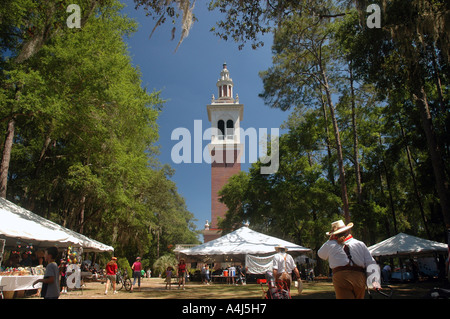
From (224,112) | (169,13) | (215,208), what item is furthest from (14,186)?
(224,112)

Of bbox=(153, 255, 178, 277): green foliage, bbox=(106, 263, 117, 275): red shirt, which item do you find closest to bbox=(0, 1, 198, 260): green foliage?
bbox=(106, 263, 117, 275): red shirt

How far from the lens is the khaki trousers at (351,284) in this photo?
12.7 ft

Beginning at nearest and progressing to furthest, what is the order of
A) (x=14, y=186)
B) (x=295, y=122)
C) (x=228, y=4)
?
(x=228, y=4)
(x=14, y=186)
(x=295, y=122)

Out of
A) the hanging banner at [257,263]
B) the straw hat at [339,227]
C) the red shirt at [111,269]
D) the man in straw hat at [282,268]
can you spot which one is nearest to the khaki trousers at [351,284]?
the straw hat at [339,227]

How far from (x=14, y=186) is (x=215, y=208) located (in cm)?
2839

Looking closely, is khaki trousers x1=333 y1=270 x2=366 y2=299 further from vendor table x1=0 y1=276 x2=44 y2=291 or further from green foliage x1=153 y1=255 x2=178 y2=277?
green foliage x1=153 y1=255 x2=178 y2=277

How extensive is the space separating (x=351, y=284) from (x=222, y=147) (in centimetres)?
4330

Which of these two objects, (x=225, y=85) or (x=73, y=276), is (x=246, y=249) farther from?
(x=225, y=85)

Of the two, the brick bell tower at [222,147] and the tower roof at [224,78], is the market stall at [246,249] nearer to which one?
the brick bell tower at [222,147]

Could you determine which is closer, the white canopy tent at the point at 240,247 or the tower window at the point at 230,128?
the white canopy tent at the point at 240,247

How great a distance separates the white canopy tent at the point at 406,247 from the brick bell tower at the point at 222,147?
29.2 m

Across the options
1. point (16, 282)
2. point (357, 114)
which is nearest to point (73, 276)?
point (16, 282)
